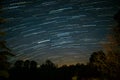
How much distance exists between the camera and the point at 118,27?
2097 cm

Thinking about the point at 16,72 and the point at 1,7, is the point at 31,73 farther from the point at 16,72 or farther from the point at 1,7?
the point at 1,7

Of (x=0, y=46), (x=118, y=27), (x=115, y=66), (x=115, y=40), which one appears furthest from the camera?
(x=115, y=66)

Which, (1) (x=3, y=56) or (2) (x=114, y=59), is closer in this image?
(1) (x=3, y=56)

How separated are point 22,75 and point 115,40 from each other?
19964 mm

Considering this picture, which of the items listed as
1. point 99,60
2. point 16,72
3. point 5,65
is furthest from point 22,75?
point 5,65

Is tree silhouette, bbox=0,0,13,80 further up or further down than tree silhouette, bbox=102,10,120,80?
further up

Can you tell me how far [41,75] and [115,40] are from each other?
59.1ft

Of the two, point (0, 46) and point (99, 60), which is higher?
point (0, 46)

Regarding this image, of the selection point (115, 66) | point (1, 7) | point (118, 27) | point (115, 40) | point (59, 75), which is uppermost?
point (1, 7)

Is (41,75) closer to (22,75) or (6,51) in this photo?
(22,75)

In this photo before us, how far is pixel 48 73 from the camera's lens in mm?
37594

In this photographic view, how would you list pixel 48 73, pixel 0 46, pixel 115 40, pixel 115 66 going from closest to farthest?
pixel 0 46, pixel 115 40, pixel 115 66, pixel 48 73

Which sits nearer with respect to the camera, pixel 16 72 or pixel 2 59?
pixel 2 59

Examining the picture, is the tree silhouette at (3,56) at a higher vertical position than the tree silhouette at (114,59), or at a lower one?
higher
